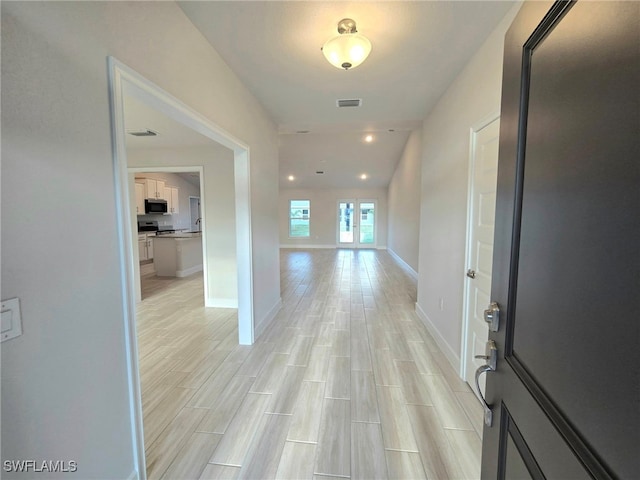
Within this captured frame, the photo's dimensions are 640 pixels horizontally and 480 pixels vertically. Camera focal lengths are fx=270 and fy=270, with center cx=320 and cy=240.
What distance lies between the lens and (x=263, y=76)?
7.93ft

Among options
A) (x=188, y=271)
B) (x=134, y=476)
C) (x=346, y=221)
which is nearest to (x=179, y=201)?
(x=188, y=271)

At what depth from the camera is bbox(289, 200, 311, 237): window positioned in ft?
36.4

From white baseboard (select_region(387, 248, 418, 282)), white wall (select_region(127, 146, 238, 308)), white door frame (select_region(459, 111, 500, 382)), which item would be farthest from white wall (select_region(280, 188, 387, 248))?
white door frame (select_region(459, 111, 500, 382))

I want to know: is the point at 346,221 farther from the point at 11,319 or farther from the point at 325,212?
the point at 11,319

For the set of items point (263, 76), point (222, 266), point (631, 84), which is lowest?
point (222, 266)

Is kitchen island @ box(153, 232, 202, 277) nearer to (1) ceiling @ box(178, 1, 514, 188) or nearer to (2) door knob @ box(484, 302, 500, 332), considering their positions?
(1) ceiling @ box(178, 1, 514, 188)

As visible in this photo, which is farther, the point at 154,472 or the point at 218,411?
the point at 218,411

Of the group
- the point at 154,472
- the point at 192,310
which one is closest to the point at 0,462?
the point at 154,472

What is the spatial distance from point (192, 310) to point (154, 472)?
2712mm

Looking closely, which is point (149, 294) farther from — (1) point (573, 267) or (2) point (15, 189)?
(1) point (573, 267)

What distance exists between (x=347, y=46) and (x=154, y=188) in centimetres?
735

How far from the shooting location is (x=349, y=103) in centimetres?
300

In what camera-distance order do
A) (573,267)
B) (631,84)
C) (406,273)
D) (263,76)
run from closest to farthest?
(631,84) → (573,267) → (263,76) → (406,273)

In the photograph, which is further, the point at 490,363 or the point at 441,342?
the point at 441,342
